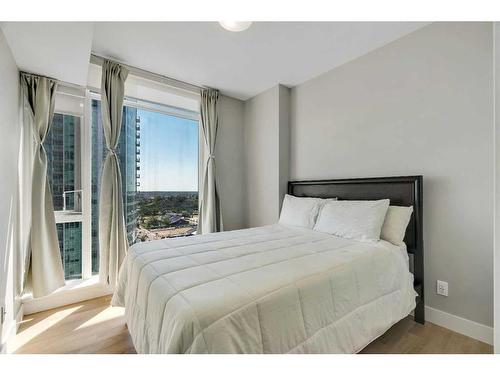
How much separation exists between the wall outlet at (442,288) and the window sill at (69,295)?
314 cm

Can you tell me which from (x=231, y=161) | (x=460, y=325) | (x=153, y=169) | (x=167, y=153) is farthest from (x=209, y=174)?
(x=460, y=325)

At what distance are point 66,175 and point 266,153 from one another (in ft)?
7.77

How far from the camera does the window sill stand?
2137 mm

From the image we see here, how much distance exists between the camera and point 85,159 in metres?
2.51

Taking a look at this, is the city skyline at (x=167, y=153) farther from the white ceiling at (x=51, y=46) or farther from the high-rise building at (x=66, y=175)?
the white ceiling at (x=51, y=46)

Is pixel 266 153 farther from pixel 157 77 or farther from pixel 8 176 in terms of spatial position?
pixel 8 176

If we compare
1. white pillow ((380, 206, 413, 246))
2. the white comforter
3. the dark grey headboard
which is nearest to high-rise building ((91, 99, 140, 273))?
A: the white comforter

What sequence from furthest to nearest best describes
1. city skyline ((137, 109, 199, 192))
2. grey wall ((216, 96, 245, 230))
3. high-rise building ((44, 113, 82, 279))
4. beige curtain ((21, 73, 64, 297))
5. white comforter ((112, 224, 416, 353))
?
grey wall ((216, 96, 245, 230)) < city skyline ((137, 109, 199, 192)) < high-rise building ((44, 113, 82, 279)) < beige curtain ((21, 73, 64, 297)) < white comforter ((112, 224, 416, 353))

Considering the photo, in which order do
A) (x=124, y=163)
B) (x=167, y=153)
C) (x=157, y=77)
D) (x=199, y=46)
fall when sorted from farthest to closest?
(x=167, y=153)
(x=157, y=77)
(x=124, y=163)
(x=199, y=46)

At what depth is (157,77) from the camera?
2.82 m

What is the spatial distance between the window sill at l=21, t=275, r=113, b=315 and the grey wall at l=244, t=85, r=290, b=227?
2032 millimetres

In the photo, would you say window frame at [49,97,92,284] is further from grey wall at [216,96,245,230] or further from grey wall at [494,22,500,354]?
grey wall at [494,22,500,354]
